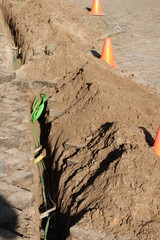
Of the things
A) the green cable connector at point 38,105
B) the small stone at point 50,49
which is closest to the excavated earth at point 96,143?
the small stone at point 50,49

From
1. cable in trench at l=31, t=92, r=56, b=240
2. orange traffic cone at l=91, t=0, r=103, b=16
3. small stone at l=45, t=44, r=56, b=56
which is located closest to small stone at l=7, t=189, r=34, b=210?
cable in trench at l=31, t=92, r=56, b=240

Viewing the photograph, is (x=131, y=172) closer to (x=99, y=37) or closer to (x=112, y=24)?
(x=99, y=37)

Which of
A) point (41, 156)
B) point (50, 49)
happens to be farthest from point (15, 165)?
point (50, 49)

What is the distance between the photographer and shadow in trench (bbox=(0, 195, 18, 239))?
3.16m

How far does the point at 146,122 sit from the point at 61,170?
4.39ft

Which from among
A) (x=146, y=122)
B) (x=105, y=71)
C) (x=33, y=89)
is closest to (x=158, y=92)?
(x=105, y=71)

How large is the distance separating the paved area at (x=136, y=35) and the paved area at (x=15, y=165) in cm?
247

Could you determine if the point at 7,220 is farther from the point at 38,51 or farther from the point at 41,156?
the point at 38,51

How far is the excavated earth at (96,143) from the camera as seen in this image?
10.9 ft

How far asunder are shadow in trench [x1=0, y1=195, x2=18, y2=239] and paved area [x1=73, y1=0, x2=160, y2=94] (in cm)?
380

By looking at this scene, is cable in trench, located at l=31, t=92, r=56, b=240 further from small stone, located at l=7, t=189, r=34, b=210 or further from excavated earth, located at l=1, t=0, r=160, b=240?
small stone, located at l=7, t=189, r=34, b=210

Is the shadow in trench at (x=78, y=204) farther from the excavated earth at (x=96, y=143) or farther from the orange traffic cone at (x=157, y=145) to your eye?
the orange traffic cone at (x=157, y=145)

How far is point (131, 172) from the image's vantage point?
357 centimetres

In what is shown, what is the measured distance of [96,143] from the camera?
4223 mm
